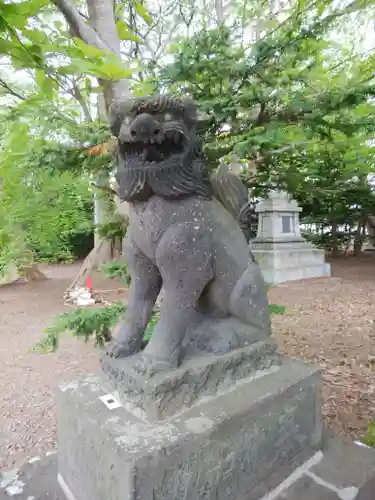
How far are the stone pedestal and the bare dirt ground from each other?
1.65ft

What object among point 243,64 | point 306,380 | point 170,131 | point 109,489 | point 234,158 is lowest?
point 109,489

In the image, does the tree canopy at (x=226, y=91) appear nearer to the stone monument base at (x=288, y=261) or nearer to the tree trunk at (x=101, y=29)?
the tree trunk at (x=101, y=29)

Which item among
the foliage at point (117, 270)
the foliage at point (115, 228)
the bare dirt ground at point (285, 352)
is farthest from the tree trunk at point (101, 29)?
the bare dirt ground at point (285, 352)

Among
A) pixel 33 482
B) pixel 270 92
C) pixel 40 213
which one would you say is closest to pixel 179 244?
pixel 33 482

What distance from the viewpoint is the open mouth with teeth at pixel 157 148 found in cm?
123

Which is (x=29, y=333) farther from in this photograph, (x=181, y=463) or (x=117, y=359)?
(x=181, y=463)

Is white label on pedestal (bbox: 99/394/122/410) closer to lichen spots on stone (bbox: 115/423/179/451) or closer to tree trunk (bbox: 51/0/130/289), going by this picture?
lichen spots on stone (bbox: 115/423/179/451)

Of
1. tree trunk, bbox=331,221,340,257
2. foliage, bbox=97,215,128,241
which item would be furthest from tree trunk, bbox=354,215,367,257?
foliage, bbox=97,215,128,241

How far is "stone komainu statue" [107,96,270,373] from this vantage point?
49.3 inches

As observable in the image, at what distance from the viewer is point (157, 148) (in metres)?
1.26

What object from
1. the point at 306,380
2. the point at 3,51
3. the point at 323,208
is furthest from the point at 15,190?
the point at 323,208

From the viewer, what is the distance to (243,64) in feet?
7.20

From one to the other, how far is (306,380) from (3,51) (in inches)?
65.1

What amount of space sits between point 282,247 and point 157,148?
6.79 metres
